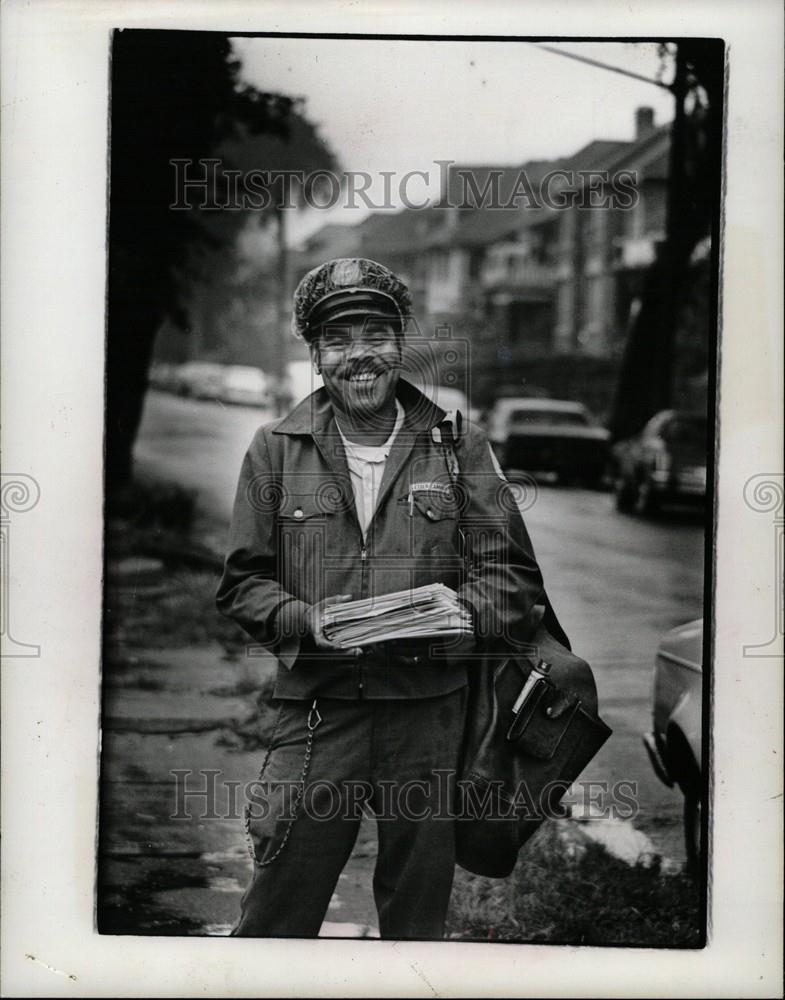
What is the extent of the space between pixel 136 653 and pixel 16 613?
408 mm

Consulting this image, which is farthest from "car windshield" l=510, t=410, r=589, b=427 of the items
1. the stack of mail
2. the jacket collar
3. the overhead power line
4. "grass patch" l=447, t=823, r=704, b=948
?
"grass patch" l=447, t=823, r=704, b=948

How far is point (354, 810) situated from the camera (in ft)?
14.2

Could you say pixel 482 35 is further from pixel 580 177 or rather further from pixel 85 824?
pixel 85 824

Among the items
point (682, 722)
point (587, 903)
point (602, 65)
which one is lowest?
point (587, 903)

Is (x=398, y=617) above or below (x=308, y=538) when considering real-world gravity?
below

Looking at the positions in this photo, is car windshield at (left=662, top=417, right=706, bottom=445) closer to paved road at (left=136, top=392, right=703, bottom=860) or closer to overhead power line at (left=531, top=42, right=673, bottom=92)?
paved road at (left=136, top=392, right=703, bottom=860)

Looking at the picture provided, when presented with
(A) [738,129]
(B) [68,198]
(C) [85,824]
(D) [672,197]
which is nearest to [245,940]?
(C) [85,824]

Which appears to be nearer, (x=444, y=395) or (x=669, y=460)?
(x=444, y=395)

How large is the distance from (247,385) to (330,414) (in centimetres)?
30

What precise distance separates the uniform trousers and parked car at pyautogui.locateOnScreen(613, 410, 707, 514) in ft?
3.00

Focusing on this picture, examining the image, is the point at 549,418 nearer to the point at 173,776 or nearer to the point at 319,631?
the point at 319,631

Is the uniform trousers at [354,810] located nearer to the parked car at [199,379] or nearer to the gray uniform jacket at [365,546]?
the gray uniform jacket at [365,546]

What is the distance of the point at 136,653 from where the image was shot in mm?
4453

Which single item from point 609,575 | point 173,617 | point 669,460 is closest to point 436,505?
point 609,575
